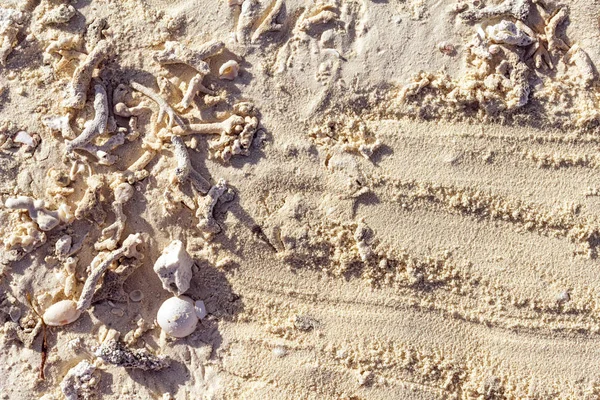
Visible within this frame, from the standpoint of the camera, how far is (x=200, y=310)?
2.70 m

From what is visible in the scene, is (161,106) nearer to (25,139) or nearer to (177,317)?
(25,139)

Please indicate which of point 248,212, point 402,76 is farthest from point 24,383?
point 402,76

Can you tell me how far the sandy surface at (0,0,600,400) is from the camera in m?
2.63

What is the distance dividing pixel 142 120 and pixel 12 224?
893mm

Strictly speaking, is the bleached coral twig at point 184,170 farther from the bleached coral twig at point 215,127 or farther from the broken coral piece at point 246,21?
the broken coral piece at point 246,21

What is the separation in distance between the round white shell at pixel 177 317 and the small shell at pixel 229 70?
119cm

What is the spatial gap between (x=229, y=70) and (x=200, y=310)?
1.27 m

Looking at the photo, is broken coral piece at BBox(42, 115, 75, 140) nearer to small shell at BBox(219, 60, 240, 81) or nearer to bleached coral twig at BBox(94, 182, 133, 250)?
bleached coral twig at BBox(94, 182, 133, 250)

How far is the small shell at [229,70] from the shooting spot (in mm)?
2729

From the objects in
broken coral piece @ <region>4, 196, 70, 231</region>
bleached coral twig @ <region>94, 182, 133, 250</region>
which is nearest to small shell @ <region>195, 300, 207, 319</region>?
bleached coral twig @ <region>94, 182, 133, 250</region>

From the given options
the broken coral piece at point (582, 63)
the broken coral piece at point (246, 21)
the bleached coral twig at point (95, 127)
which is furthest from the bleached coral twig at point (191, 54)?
the broken coral piece at point (582, 63)

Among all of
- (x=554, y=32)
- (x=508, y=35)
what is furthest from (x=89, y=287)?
(x=554, y=32)

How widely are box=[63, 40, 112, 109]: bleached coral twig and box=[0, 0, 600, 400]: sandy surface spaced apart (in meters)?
0.01

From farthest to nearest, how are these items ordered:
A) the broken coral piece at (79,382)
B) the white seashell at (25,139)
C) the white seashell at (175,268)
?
the white seashell at (25,139)
the broken coral piece at (79,382)
the white seashell at (175,268)
